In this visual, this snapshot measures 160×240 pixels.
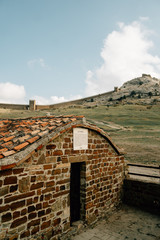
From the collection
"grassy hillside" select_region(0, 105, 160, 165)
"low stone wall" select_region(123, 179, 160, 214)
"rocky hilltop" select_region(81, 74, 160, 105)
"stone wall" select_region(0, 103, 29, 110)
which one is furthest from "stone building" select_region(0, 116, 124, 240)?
"stone wall" select_region(0, 103, 29, 110)

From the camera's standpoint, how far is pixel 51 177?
4.35 meters

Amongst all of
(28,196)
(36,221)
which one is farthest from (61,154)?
(36,221)

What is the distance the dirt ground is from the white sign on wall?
251cm

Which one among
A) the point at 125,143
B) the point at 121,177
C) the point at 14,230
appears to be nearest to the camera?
the point at 14,230

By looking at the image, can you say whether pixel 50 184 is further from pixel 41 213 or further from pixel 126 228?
pixel 126 228

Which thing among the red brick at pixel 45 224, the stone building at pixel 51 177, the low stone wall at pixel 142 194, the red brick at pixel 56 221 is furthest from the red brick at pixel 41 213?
the low stone wall at pixel 142 194

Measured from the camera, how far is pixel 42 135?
417cm

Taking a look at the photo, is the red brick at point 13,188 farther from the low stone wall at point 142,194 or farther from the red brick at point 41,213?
the low stone wall at point 142,194

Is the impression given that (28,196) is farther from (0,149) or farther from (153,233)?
(153,233)

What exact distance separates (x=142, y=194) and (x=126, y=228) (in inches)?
74.9

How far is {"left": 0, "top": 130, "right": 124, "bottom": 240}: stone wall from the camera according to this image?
11.6 feet

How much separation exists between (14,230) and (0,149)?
5.62ft

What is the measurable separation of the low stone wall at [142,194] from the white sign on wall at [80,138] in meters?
3.22

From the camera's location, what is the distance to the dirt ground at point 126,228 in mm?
4859
